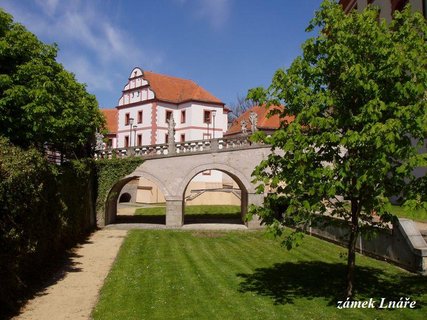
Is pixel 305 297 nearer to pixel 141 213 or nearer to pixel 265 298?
pixel 265 298

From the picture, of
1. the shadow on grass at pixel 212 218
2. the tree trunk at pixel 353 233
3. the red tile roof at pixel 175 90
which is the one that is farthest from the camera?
the red tile roof at pixel 175 90

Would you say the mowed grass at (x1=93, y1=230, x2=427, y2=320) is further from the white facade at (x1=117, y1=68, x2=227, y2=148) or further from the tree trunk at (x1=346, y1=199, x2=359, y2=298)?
the white facade at (x1=117, y1=68, x2=227, y2=148)

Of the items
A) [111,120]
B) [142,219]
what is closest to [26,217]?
[142,219]

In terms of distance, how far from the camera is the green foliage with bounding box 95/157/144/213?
1022 inches

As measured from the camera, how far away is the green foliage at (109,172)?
26.0m

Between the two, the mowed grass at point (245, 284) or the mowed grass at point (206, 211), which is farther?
the mowed grass at point (206, 211)

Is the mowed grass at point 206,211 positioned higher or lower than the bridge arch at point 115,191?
lower

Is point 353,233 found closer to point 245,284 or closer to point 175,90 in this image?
point 245,284

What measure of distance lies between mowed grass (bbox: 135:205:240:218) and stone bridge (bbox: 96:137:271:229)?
647cm

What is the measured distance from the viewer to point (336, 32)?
8891 millimetres

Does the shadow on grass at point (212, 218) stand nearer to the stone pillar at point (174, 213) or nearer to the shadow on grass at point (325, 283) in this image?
the stone pillar at point (174, 213)

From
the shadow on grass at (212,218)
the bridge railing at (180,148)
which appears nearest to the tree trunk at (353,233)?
the bridge railing at (180,148)

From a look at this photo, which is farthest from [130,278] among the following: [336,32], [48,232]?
[336,32]

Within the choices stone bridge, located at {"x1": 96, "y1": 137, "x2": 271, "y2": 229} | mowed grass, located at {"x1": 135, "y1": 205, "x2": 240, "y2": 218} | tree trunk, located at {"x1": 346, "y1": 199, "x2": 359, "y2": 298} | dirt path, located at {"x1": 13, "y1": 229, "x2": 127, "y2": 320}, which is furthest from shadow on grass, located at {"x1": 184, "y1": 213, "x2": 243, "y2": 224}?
tree trunk, located at {"x1": 346, "y1": 199, "x2": 359, "y2": 298}
